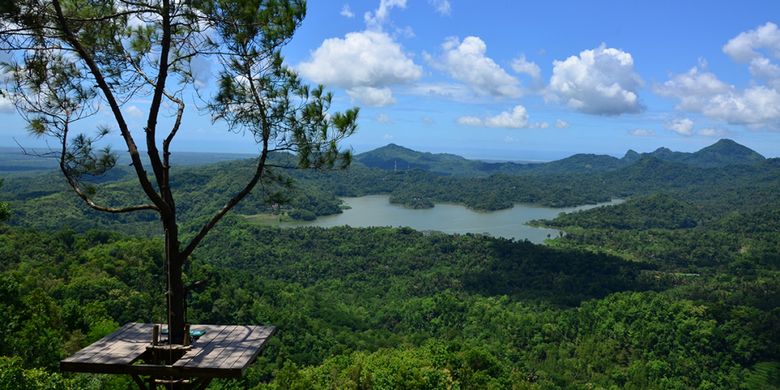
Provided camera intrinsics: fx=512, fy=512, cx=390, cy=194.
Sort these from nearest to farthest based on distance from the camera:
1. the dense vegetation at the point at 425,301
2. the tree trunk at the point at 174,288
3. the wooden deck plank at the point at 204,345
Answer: the wooden deck plank at the point at 204,345 → the tree trunk at the point at 174,288 → the dense vegetation at the point at 425,301

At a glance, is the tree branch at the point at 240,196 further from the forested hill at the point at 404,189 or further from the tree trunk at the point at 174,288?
the forested hill at the point at 404,189

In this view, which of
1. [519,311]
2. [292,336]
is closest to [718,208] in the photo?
[519,311]

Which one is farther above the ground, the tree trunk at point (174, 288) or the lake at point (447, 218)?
the tree trunk at point (174, 288)

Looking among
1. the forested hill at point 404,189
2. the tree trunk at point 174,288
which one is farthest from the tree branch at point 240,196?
the forested hill at point 404,189

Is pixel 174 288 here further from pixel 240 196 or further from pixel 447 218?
pixel 447 218

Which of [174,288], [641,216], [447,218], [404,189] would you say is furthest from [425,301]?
[404,189]

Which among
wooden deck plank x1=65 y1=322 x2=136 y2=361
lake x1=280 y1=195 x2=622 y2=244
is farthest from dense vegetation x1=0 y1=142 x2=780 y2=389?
lake x1=280 y1=195 x2=622 y2=244
